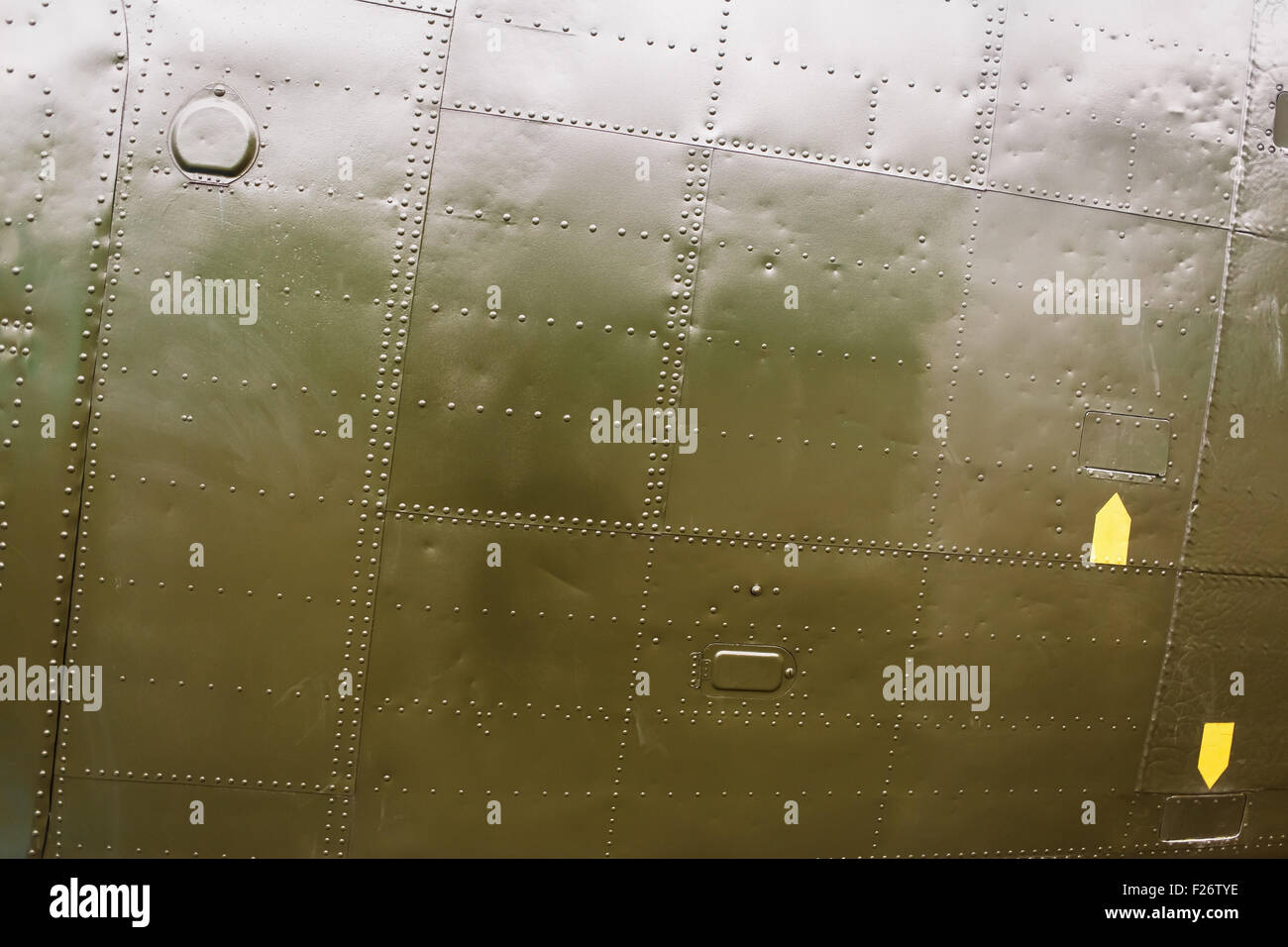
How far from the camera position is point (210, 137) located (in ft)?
11.9

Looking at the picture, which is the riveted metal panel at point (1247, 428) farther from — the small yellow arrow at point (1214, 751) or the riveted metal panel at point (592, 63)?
the riveted metal panel at point (592, 63)

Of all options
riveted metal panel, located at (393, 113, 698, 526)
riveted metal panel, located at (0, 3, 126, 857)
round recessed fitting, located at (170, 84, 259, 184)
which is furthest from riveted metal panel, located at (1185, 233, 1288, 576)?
riveted metal panel, located at (0, 3, 126, 857)

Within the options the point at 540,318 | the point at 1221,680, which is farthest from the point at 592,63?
the point at 1221,680

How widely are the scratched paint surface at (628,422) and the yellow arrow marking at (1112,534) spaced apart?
0.06 metres

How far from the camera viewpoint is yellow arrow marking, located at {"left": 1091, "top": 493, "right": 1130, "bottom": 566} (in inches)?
159

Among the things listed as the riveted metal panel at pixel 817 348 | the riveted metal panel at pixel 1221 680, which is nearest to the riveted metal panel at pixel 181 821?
the riveted metal panel at pixel 817 348

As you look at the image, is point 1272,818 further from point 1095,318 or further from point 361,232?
point 361,232

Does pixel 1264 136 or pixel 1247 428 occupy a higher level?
pixel 1264 136

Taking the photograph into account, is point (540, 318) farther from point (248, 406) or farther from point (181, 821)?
point (181, 821)

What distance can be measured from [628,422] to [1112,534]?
2.36 metres

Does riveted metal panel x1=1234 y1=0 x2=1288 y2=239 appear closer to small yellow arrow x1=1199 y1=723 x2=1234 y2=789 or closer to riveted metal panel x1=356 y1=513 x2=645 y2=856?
small yellow arrow x1=1199 y1=723 x2=1234 y2=789

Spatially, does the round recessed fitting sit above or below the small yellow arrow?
above

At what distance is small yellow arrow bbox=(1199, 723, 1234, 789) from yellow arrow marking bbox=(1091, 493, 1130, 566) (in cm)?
98

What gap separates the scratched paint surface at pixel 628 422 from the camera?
3.61 metres
